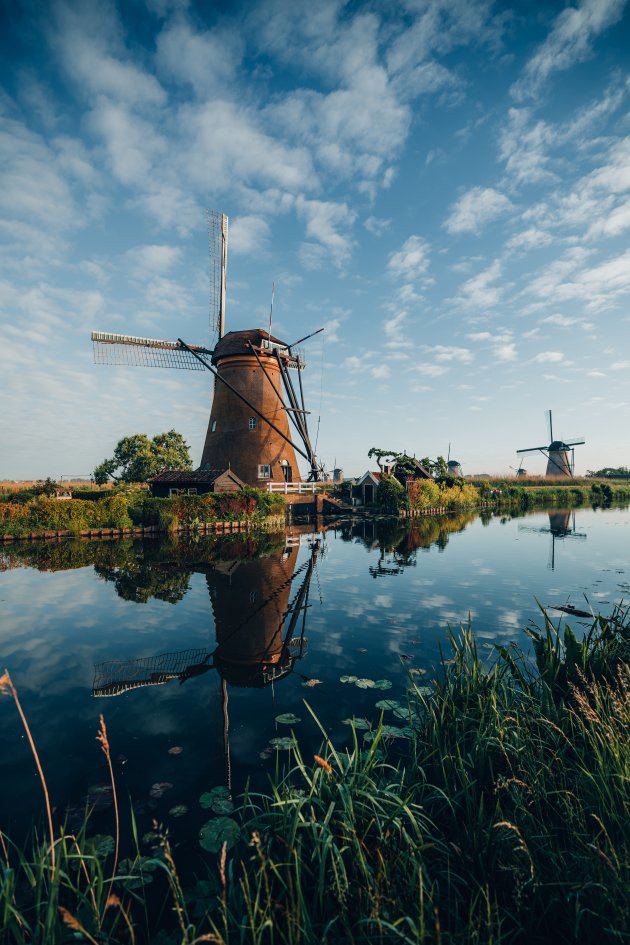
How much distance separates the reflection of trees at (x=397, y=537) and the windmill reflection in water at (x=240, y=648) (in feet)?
13.6

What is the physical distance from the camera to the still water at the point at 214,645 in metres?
4.60

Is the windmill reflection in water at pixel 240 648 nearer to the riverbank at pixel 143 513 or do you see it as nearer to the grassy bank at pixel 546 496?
the riverbank at pixel 143 513

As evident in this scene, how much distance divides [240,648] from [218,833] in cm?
419

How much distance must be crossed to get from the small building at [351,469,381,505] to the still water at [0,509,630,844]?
2040 cm

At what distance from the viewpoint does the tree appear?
44594 millimetres

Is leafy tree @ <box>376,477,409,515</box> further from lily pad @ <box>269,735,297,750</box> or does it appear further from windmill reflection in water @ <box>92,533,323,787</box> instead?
lily pad @ <box>269,735,297,750</box>

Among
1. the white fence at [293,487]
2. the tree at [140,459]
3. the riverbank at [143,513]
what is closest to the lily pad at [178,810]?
the riverbank at [143,513]

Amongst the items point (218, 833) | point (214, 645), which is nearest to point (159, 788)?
point (218, 833)

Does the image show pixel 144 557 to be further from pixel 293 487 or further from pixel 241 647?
pixel 293 487

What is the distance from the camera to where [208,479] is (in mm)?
27781

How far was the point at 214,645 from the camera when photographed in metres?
7.93

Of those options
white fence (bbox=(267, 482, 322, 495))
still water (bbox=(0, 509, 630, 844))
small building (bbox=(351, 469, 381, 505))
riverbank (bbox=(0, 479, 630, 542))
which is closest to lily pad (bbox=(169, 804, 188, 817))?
still water (bbox=(0, 509, 630, 844))

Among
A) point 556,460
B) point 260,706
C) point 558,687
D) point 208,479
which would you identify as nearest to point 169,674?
point 260,706

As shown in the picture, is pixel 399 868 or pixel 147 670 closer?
pixel 399 868
